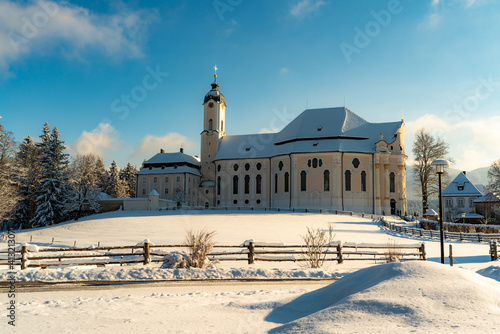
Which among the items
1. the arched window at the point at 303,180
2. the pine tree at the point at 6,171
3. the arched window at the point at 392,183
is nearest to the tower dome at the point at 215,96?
the arched window at the point at 303,180

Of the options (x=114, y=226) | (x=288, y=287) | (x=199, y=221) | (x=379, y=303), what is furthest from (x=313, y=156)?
(x=379, y=303)

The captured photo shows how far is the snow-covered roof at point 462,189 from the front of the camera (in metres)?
60.2

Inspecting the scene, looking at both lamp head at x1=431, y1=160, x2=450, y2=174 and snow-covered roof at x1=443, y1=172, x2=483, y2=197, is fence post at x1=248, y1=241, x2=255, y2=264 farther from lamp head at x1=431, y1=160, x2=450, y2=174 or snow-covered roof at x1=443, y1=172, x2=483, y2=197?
snow-covered roof at x1=443, y1=172, x2=483, y2=197

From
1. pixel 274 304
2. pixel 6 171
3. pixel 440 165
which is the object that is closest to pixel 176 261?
pixel 274 304

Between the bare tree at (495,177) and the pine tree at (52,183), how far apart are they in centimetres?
5404

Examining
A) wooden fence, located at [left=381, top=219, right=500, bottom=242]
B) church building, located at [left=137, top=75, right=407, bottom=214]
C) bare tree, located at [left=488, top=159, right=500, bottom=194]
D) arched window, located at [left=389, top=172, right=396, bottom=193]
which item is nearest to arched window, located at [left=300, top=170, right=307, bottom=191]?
church building, located at [left=137, top=75, right=407, bottom=214]

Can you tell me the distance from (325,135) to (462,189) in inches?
917

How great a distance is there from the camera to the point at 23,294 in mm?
10609

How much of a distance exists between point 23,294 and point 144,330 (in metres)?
5.45

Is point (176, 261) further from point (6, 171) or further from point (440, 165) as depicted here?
point (6, 171)

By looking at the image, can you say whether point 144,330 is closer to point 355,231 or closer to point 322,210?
point 355,231

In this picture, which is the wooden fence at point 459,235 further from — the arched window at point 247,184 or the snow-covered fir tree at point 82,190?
the snow-covered fir tree at point 82,190

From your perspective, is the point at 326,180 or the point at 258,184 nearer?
the point at 326,180

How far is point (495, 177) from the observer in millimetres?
47812
